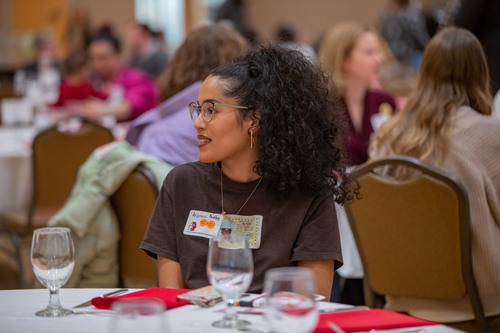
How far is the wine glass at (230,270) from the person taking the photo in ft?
5.35

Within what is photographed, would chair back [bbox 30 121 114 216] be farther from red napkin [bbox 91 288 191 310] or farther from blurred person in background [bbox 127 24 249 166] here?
red napkin [bbox 91 288 191 310]

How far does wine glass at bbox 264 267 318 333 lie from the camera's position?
1387mm

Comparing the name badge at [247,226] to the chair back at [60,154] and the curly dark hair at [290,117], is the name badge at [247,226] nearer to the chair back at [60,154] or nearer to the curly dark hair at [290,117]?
the curly dark hair at [290,117]

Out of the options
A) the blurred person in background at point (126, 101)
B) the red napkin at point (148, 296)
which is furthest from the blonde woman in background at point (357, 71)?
the red napkin at point (148, 296)

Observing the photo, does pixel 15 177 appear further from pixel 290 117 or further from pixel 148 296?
pixel 148 296

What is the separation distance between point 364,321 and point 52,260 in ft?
2.08

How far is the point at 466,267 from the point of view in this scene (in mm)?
2615

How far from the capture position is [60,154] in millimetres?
4785

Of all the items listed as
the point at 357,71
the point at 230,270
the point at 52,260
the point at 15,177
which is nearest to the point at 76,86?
the point at 15,177

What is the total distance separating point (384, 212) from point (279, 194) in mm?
630

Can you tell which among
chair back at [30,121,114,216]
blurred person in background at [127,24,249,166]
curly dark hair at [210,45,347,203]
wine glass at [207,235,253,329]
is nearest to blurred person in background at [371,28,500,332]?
curly dark hair at [210,45,347,203]

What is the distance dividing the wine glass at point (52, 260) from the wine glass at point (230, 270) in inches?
13.3

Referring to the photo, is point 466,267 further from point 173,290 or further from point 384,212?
point 173,290

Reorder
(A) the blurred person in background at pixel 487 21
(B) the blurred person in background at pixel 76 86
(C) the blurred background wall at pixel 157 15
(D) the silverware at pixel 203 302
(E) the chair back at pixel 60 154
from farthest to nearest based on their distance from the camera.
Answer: (C) the blurred background wall at pixel 157 15, (B) the blurred person in background at pixel 76 86, (E) the chair back at pixel 60 154, (A) the blurred person in background at pixel 487 21, (D) the silverware at pixel 203 302
